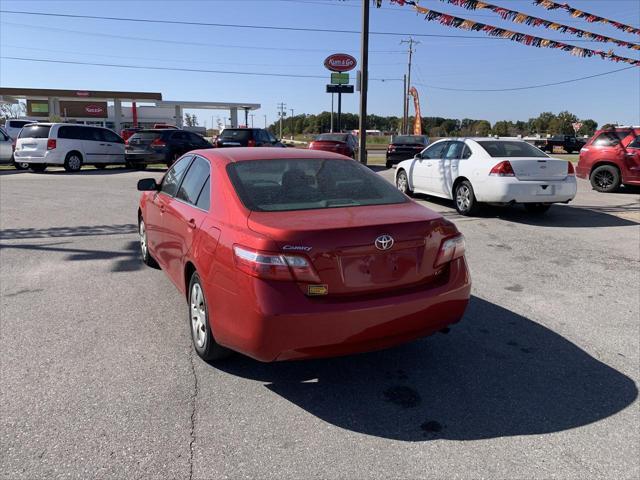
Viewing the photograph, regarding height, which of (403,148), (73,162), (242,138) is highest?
(242,138)

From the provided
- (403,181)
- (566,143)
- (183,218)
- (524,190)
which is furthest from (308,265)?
(566,143)

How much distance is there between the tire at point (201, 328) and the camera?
3.56m

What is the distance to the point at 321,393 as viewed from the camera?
132 inches

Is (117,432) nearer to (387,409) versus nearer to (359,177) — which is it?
(387,409)

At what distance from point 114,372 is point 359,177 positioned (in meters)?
2.36

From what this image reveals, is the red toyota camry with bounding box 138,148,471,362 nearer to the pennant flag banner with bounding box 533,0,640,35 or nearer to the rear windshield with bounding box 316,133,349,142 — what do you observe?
the pennant flag banner with bounding box 533,0,640,35

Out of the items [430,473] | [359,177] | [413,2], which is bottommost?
[430,473]

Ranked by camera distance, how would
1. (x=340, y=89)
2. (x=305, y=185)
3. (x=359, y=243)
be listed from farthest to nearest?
(x=340, y=89)
(x=305, y=185)
(x=359, y=243)

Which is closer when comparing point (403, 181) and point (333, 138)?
point (403, 181)

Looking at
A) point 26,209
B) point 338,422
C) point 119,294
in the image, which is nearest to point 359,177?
point 338,422

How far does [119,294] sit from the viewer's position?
5230 mm

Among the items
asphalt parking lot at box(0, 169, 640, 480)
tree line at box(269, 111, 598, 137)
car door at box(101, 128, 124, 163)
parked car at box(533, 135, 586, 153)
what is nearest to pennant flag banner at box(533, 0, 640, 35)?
asphalt parking lot at box(0, 169, 640, 480)

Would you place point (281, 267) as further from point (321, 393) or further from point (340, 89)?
point (340, 89)

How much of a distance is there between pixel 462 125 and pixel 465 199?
124 meters
